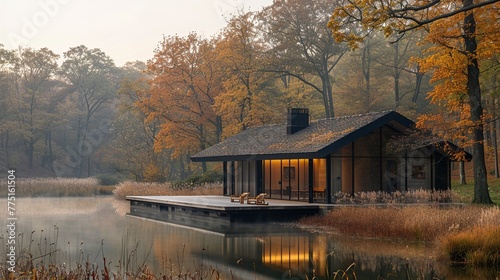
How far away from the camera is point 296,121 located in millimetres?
35625

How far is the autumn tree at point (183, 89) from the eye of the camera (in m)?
51.2

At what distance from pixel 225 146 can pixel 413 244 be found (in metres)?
20.4

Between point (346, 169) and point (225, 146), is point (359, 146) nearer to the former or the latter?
point (346, 169)

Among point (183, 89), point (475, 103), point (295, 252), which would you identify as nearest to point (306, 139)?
point (475, 103)

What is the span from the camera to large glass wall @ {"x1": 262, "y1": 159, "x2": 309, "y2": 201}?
32812 mm

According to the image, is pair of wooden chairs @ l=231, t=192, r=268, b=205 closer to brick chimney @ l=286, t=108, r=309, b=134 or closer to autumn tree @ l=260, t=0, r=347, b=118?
brick chimney @ l=286, t=108, r=309, b=134

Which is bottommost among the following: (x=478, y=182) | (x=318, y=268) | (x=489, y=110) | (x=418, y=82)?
(x=318, y=268)

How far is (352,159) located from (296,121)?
5554mm

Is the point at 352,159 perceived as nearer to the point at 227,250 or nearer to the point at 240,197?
the point at 240,197

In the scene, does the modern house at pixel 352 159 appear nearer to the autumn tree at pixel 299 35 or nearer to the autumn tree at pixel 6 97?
the autumn tree at pixel 299 35

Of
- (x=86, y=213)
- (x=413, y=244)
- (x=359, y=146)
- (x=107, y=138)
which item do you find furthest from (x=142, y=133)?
(x=413, y=244)

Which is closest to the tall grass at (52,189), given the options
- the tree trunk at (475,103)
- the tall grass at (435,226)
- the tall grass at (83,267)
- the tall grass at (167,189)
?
the tall grass at (167,189)

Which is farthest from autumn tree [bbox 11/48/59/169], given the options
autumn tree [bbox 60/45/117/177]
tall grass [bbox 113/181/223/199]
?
tall grass [bbox 113/181/223/199]

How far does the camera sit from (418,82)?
171 feet
